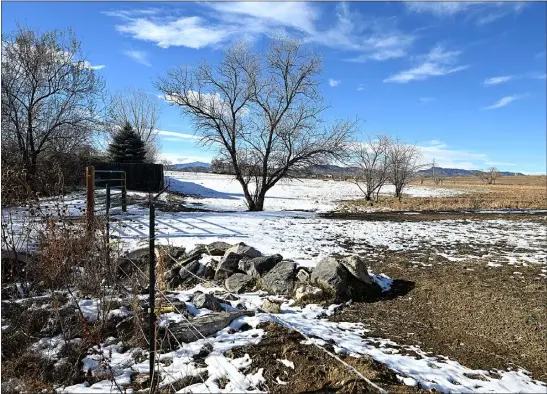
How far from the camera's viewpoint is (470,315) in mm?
5531

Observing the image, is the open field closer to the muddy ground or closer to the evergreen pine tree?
the muddy ground

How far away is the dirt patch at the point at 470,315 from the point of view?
14.7ft

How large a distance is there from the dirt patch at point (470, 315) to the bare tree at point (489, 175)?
7119cm

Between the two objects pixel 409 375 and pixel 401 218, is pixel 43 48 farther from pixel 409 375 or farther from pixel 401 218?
pixel 409 375

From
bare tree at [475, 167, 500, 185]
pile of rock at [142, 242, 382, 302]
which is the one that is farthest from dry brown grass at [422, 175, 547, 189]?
pile of rock at [142, 242, 382, 302]

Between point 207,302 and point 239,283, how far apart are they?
1441 mm

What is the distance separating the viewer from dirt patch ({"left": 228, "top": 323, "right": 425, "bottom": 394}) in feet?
11.3

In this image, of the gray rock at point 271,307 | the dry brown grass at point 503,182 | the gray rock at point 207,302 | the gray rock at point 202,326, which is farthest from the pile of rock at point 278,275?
the dry brown grass at point 503,182

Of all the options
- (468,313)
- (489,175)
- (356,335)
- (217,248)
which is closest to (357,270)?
(468,313)

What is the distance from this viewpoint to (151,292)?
381cm

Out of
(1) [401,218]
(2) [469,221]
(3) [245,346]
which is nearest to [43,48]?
(1) [401,218]

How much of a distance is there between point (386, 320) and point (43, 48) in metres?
18.1

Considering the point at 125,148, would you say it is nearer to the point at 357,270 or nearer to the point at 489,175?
the point at 357,270

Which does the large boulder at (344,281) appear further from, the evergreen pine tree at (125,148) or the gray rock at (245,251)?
the evergreen pine tree at (125,148)
